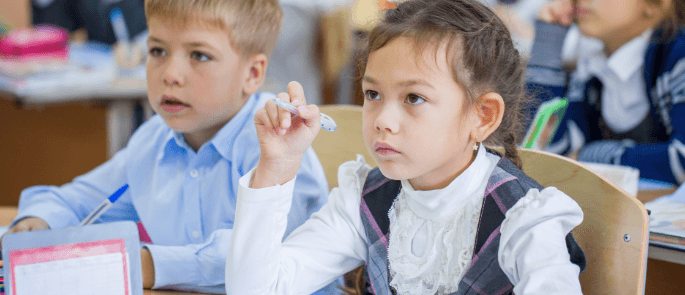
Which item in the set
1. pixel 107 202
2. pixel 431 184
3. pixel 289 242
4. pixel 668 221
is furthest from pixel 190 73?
pixel 668 221

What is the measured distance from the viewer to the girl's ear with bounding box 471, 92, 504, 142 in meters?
0.78

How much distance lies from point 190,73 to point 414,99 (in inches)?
18.1

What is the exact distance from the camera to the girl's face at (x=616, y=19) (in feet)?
5.82

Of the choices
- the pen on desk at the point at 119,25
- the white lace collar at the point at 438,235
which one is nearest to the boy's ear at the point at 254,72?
the white lace collar at the point at 438,235

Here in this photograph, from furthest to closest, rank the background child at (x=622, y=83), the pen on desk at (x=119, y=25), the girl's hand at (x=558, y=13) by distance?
the pen on desk at (x=119, y=25)
the girl's hand at (x=558, y=13)
the background child at (x=622, y=83)

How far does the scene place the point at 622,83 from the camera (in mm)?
1760

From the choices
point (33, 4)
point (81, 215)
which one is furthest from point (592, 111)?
point (33, 4)

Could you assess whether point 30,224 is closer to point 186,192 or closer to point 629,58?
point 186,192

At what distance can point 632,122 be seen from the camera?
175 cm

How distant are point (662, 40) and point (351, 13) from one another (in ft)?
7.63

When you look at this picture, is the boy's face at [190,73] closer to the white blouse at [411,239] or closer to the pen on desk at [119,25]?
the white blouse at [411,239]

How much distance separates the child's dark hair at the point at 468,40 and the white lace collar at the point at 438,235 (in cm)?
11

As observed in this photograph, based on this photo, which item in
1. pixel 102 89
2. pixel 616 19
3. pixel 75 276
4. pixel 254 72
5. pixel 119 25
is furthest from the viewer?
pixel 119 25

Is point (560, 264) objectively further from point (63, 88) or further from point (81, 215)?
point (63, 88)
